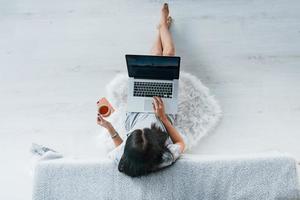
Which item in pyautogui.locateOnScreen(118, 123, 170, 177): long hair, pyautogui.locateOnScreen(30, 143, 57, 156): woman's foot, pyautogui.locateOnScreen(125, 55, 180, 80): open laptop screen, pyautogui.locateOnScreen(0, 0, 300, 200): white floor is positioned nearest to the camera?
pyautogui.locateOnScreen(118, 123, 170, 177): long hair

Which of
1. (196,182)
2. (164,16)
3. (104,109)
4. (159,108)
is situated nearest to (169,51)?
(164,16)

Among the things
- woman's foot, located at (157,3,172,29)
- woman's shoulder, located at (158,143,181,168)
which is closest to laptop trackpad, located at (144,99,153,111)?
woman's shoulder, located at (158,143,181,168)

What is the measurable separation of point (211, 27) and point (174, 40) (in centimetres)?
23

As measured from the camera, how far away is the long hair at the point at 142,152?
1.51 metres

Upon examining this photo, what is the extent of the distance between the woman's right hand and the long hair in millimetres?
200

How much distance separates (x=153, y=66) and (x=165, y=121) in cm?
29

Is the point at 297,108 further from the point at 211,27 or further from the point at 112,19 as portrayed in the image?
the point at 112,19

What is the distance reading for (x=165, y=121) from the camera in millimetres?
1802

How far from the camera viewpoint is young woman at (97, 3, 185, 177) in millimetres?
1527

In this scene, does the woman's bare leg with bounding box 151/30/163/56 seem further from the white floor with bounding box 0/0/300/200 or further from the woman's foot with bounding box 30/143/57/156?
the woman's foot with bounding box 30/143/57/156

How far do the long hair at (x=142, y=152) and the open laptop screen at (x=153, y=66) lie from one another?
36 centimetres

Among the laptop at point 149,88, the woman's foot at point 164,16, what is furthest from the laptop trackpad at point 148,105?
the woman's foot at point 164,16

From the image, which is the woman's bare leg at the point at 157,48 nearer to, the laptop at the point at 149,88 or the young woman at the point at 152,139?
the young woman at the point at 152,139

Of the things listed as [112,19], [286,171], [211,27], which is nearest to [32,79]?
[112,19]
